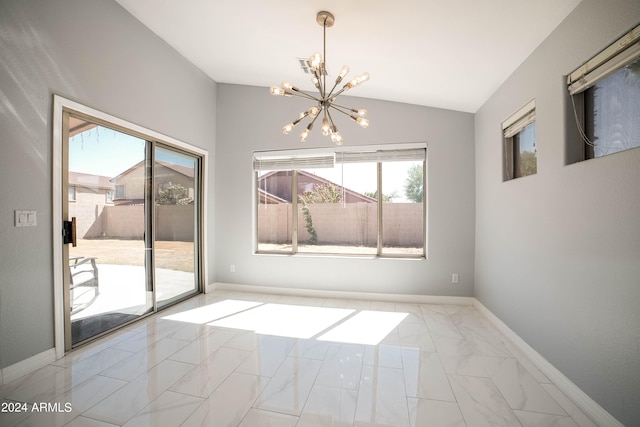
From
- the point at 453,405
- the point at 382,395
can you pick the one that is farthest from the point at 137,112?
the point at 453,405

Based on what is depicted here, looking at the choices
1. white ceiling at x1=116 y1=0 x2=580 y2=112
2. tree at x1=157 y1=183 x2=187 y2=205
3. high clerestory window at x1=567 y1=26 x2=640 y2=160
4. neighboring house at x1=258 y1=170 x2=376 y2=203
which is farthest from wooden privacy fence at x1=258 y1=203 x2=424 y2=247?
high clerestory window at x1=567 y1=26 x2=640 y2=160

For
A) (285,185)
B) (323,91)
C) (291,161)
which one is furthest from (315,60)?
(285,185)

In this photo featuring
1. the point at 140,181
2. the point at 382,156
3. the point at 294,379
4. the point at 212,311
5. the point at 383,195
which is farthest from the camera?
the point at 383,195

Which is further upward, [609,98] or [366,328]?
[609,98]

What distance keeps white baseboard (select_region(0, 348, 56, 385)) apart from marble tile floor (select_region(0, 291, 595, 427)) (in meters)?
0.05

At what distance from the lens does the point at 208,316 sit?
3.13 m

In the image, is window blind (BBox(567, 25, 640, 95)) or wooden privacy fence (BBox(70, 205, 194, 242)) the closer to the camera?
window blind (BBox(567, 25, 640, 95))

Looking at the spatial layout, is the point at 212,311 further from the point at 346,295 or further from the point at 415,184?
the point at 415,184

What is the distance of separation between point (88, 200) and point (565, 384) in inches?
160

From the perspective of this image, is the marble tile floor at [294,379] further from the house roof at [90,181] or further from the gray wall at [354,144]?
the house roof at [90,181]

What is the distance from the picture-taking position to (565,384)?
5.89ft

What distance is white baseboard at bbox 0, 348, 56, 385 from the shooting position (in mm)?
1860

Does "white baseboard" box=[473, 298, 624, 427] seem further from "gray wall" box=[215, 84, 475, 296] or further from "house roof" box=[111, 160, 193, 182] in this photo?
"house roof" box=[111, 160, 193, 182]

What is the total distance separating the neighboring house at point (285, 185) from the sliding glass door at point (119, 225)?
1082 millimetres
